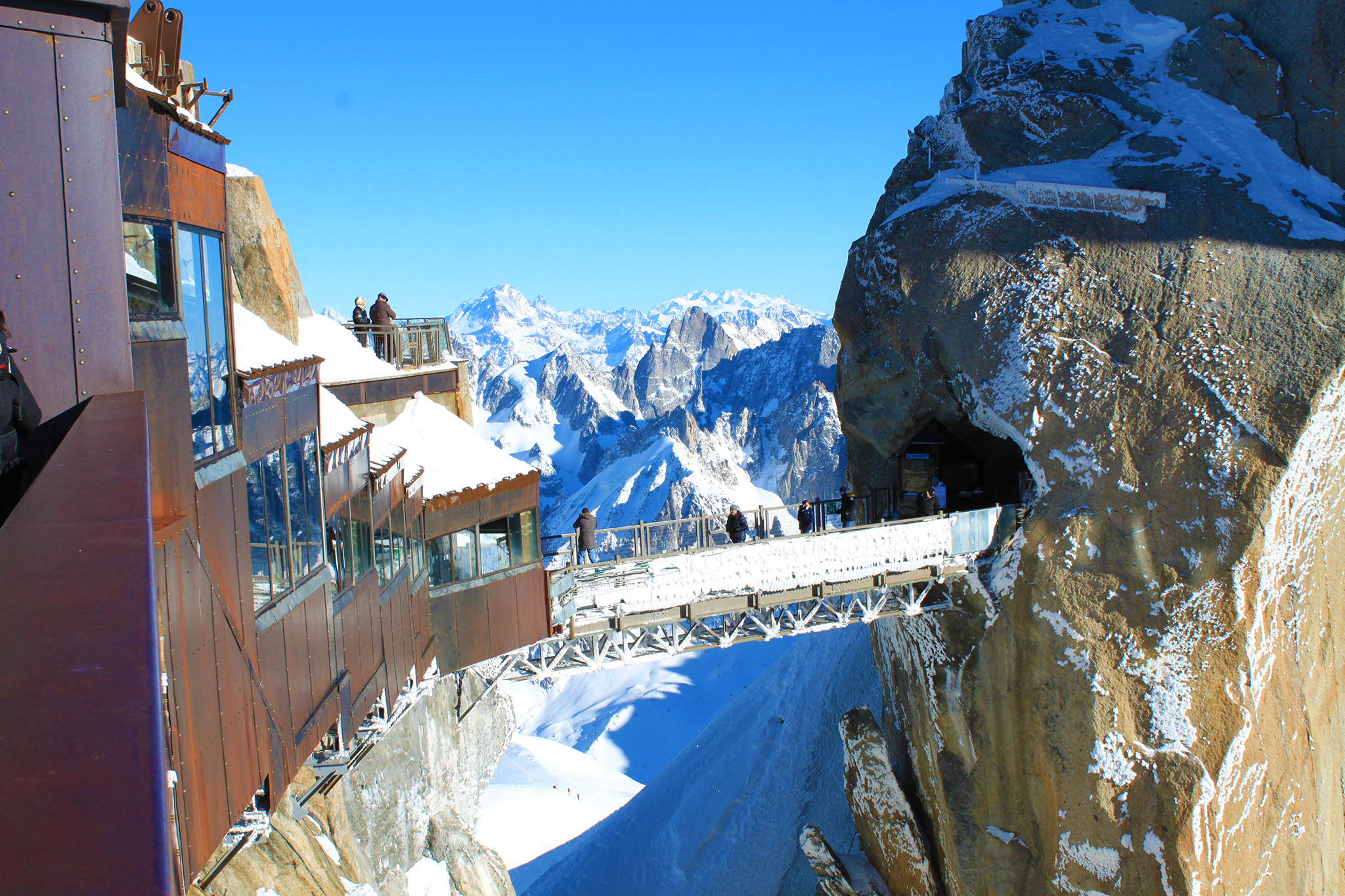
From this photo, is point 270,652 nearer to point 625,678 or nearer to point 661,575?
point 661,575

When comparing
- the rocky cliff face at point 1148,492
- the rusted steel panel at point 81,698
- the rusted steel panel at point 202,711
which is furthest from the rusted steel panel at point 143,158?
the rocky cliff face at point 1148,492

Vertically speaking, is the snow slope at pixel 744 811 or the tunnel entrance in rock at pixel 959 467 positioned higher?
the tunnel entrance in rock at pixel 959 467

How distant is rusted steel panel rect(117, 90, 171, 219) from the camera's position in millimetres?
4781

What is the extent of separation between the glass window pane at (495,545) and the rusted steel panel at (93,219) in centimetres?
980

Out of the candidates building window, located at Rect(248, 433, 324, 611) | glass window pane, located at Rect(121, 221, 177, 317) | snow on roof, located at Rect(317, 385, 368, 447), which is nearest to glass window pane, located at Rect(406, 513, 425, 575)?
snow on roof, located at Rect(317, 385, 368, 447)

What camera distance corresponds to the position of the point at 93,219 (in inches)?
160

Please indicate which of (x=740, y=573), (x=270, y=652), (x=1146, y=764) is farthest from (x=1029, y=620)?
(x=270, y=652)

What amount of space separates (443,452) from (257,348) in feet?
22.2

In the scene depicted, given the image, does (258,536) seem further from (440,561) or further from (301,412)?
(440,561)

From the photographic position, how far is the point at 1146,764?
53.3ft

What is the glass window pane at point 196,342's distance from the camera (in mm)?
5410

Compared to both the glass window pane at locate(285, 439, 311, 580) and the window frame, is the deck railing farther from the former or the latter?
the window frame

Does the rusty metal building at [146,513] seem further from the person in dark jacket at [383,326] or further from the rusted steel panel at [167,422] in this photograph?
the person in dark jacket at [383,326]

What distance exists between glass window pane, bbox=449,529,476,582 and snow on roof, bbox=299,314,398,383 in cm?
503
